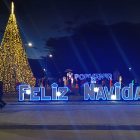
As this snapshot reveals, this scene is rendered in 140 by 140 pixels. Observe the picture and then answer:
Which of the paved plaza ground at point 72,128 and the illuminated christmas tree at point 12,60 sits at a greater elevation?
the illuminated christmas tree at point 12,60

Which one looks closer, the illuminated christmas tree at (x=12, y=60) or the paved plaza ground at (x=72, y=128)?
the paved plaza ground at (x=72, y=128)

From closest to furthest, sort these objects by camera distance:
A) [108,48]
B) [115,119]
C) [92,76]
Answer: [115,119], [92,76], [108,48]

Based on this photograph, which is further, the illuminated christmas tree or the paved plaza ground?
the illuminated christmas tree

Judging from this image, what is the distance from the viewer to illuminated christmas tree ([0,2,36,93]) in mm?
38281

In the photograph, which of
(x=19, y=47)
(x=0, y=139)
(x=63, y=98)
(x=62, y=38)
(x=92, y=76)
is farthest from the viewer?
(x=62, y=38)

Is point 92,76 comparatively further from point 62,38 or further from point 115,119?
point 62,38

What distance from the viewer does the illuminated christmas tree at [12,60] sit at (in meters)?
38.3

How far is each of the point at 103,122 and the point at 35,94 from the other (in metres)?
17.1

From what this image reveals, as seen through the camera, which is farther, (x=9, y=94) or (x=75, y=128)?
(x=9, y=94)

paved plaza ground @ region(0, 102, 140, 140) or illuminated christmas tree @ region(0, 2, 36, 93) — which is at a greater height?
illuminated christmas tree @ region(0, 2, 36, 93)

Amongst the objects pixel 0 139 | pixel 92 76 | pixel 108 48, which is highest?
pixel 108 48

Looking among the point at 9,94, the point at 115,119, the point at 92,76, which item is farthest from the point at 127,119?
the point at 92,76

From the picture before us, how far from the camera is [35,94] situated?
34.6 metres

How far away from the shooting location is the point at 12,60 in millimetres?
39094
